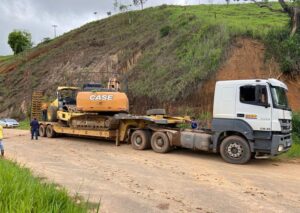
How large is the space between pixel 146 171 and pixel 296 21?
17.3 m

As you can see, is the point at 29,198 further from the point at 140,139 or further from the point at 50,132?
the point at 50,132

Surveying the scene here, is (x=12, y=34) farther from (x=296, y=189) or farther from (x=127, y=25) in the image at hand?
(x=296, y=189)

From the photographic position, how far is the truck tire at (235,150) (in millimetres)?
11859

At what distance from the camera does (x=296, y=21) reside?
22875 mm

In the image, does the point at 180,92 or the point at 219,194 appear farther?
the point at 180,92

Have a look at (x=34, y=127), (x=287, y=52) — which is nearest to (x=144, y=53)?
(x=287, y=52)

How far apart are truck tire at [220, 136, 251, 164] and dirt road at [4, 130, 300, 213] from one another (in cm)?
32

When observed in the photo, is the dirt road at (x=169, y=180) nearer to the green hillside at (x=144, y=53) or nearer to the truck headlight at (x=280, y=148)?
the truck headlight at (x=280, y=148)

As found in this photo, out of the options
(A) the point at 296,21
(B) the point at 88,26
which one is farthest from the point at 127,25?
(A) the point at 296,21

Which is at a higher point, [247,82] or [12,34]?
[12,34]

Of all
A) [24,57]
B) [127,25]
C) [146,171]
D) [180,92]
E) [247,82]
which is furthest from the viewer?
[24,57]

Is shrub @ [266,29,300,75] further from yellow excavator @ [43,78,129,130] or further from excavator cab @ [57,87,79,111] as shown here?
excavator cab @ [57,87,79,111]

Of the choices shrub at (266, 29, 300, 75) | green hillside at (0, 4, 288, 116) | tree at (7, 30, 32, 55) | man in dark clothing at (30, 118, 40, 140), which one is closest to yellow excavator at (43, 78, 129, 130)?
man in dark clothing at (30, 118, 40, 140)

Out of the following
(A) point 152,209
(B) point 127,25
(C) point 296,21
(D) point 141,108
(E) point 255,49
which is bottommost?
(A) point 152,209
